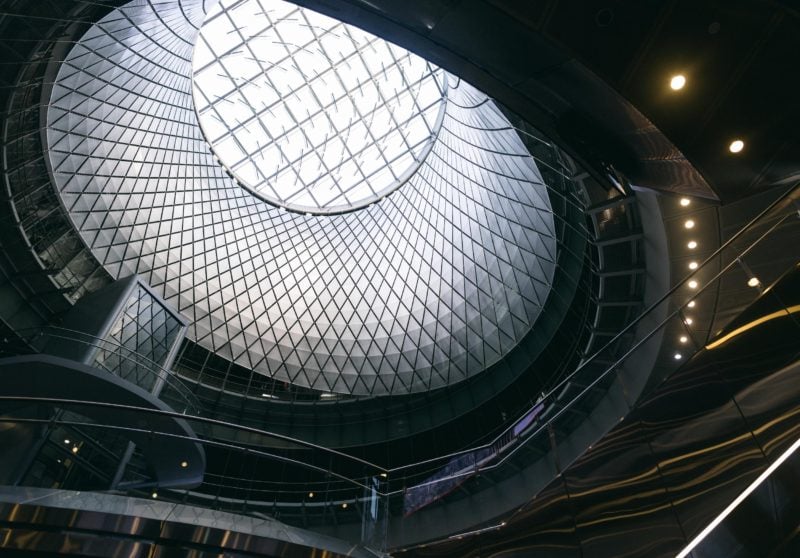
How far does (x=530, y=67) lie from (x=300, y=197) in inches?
1307

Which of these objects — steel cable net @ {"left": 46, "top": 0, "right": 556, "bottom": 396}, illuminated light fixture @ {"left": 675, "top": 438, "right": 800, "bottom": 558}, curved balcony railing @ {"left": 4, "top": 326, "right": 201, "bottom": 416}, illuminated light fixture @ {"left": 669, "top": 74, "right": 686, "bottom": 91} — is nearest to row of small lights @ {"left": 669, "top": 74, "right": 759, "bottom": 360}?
illuminated light fixture @ {"left": 669, "top": 74, "right": 686, "bottom": 91}

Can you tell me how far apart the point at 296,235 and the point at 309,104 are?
10.4 meters

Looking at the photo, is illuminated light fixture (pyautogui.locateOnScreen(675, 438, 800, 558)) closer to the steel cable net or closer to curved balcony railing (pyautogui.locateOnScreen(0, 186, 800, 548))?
curved balcony railing (pyautogui.locateOnScreen(0, 186, 800, 548))

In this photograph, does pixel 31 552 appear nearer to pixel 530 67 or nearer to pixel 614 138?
pixel 530 67

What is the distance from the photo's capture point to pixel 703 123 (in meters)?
11.4

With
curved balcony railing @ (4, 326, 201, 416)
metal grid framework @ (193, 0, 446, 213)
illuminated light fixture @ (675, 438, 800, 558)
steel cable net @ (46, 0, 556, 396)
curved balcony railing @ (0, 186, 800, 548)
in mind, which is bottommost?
illuminated light fixture @ (675, 438, 800, 558)

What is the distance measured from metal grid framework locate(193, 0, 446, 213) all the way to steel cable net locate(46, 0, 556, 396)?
118cm

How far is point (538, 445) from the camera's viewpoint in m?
10.8

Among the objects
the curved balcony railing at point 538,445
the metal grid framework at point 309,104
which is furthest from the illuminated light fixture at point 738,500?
the metal grid framework at point 309,104

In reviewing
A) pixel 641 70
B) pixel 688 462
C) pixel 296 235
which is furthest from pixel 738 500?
pixel 296 235

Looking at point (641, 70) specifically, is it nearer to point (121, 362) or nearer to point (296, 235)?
point (121, 362)

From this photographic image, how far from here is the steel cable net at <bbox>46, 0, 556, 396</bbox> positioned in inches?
1202

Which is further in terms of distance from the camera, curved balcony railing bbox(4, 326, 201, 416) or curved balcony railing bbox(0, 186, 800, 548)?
curved balcony railing bbox(4, 326, 201, 416)

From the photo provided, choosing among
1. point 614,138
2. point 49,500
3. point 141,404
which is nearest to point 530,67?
point 614,138
